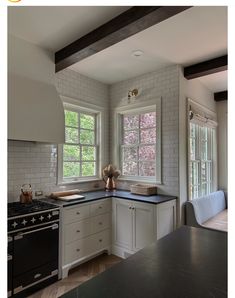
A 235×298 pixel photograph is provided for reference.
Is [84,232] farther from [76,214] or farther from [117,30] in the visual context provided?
[117,30]

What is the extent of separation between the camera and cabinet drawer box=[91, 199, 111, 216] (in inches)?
117

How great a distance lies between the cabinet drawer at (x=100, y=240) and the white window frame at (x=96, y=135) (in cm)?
90

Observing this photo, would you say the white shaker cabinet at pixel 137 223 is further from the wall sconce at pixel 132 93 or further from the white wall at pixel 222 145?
the white wall at pixel 222 145

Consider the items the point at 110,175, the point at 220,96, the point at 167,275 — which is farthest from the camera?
the point at 220,96

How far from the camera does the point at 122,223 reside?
3117 millimetres

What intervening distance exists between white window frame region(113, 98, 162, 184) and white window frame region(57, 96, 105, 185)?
0.88 ft

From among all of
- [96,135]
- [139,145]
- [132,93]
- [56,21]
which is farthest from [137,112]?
[56,21]

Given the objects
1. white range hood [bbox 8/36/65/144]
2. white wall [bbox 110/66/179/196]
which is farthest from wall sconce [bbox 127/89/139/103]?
white range hood [bbox 8/36/65/144]

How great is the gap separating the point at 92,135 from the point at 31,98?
161 centimetres

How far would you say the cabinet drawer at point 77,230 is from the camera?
2664 millimetres

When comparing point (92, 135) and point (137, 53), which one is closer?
point (137, 53)

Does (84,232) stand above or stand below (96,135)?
below

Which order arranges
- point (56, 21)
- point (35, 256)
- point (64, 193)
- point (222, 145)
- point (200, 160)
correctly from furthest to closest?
point (222, 145) → point (200, 160) → point (64, 193) → point (35, 256) → point (56, 21)
